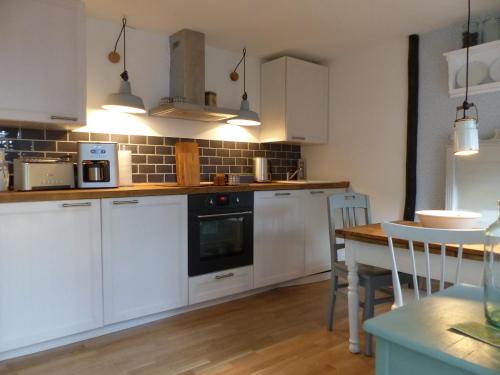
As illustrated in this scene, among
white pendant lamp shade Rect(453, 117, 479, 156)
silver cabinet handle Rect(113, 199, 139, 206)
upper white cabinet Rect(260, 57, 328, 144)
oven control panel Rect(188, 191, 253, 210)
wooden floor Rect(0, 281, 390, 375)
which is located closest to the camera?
white pendant lamp shade Rect(453, 117, 479, 156)

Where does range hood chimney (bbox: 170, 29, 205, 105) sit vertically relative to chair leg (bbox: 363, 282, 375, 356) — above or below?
above

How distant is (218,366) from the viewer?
205 centimetres

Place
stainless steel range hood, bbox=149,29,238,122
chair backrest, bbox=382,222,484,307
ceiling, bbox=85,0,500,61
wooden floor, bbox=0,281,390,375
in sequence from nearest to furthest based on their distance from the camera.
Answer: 1. chair backrest, bbox=382,222,484,307
2. wooden floor, bbox=0,281,390,375
3. ceiling, bbox=85,0,500,61
4. stainless steel range hood, bbox=149,29,238,122

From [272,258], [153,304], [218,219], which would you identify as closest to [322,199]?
[272,258]

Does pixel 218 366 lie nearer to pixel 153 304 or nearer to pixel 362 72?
pixel 153 304

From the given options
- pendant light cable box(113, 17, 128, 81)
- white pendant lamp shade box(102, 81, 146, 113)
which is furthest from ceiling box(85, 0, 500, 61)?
white pendant lamp shade box(102, 81, 146, 113)

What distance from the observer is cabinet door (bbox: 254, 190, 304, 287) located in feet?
10.2

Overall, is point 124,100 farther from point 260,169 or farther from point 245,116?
point 260,169

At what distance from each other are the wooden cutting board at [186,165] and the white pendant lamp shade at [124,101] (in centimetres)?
43

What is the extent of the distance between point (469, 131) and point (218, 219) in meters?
1.76

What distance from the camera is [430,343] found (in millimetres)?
675

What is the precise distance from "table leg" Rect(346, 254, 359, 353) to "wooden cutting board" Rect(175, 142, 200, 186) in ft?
4.58

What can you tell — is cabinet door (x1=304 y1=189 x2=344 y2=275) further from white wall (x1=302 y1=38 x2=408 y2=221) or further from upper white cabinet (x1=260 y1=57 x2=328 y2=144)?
upper white cabinet (x1=260 y1=57 x2=328 y2=144)

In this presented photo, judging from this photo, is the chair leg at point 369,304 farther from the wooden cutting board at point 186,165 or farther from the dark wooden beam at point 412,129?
the wooden cutting board at point 186,165
